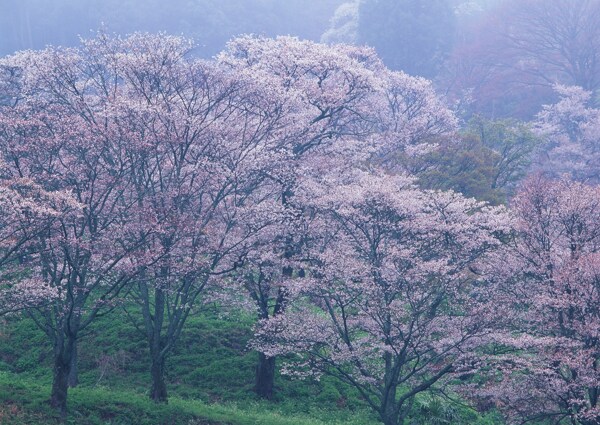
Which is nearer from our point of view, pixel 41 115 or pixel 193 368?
pixel 41 115

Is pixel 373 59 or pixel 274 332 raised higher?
pixel 373 59

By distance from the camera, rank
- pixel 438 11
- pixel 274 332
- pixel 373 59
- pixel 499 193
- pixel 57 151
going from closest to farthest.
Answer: pixel 57 151, pixel 274 332, pixel 499 193, pixel 373 59, pixel 438 11

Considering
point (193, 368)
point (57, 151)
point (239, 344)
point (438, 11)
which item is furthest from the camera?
point (438, 11)

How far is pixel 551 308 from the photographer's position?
21.6 meters

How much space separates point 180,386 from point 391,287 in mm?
10696

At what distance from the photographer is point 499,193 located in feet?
107

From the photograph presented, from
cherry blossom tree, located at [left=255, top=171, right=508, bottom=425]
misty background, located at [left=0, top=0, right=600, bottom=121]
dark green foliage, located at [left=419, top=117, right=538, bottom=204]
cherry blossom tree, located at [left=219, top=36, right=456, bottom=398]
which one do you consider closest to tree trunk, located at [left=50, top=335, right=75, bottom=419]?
cherry blossom tree, located at [left=255, top=171, right=508, bottom=425]

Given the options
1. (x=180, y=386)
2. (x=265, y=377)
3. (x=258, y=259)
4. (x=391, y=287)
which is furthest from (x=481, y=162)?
(x=180, y=386)

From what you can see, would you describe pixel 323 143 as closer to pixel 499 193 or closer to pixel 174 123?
pixel 174 123

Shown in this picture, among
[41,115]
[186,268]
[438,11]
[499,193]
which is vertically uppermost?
[438,11]

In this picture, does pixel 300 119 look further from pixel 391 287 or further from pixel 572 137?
pixel 572 137

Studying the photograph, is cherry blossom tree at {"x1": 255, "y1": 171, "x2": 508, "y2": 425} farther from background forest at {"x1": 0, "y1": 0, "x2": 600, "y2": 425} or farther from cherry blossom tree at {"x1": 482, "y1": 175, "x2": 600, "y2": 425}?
cherry blossom tree at {"x1": 482, "y1": 175, "x2": 600, "y2": 425}

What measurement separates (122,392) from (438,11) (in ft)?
187

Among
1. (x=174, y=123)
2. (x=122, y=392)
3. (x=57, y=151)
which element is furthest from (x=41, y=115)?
(x=122, y=392)
